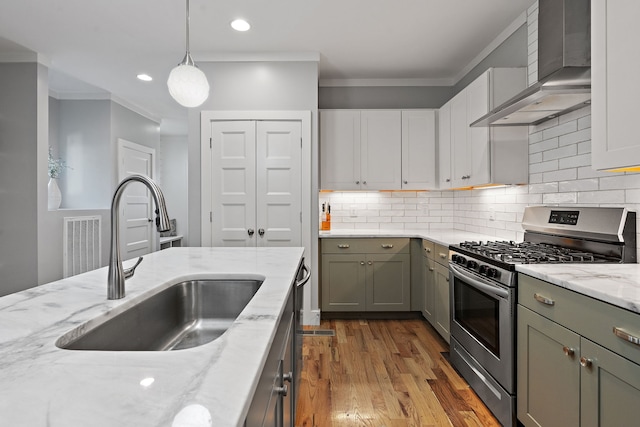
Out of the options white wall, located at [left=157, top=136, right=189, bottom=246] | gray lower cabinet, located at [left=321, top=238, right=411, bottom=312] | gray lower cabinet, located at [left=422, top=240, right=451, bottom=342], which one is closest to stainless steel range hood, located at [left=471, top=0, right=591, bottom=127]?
gray lower cabinet, located at [left=422, top=240, right=451, bottom=342]

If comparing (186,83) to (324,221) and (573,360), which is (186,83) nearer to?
(573,360)

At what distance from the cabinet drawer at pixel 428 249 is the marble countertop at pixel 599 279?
1.43 meters

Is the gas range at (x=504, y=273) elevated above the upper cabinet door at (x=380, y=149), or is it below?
below

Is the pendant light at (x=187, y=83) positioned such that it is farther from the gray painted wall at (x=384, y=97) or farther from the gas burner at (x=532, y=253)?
the gray painted wall at (x=384, y=97)

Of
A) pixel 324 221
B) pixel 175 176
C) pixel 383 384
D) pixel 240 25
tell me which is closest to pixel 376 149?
pixel 324 221

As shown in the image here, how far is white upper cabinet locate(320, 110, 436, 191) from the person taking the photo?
156 inches

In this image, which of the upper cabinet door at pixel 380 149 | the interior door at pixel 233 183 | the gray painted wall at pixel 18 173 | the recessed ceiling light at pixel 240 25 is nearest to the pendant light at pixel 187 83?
the recessed ceiling light at pixel 240 25

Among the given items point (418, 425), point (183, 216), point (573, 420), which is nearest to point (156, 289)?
point (418, 425)

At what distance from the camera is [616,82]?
1.47 meters

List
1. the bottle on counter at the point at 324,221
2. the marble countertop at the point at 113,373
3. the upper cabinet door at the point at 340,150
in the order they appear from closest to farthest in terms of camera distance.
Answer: the marble countertop at the point at 113,373 < the upper cabinet door at the point at 340,150 < the bottle on counter at the point at 324,221

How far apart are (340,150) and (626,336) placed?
3.07 meters

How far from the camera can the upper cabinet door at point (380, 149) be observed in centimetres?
397

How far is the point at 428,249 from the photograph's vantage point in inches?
134

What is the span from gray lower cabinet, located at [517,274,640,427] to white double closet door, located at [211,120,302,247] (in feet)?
7.50
